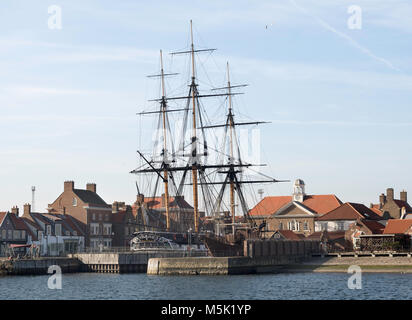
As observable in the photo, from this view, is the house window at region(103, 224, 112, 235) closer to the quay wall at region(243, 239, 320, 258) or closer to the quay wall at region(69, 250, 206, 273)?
the quay wall at region(69, 250, 206, 273)

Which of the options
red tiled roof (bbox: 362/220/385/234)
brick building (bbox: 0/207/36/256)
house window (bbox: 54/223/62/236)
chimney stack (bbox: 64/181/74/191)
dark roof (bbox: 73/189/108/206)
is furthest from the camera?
chimney stack (bbox: 64/181/74/191)

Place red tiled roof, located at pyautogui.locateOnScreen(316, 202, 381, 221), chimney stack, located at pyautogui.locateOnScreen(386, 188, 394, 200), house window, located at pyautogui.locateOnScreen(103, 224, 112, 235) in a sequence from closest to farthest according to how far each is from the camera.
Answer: red tiled roof, located at pyautogui.locateOnScreen(316, 202, 381, 221) < chimney stack, located at pyautogui.locateOnScreen(386, 188, 394, 200) < house window, located at pyautogui.locateOnScreen(103, 224, 112, 235)

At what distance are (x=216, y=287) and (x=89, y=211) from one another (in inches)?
2429

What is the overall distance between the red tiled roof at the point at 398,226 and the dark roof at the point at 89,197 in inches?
1965

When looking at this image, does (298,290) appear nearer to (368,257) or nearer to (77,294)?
(77,294)

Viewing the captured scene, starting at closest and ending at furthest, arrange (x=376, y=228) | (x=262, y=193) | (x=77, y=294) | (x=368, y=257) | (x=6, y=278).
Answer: (x=77, y=294) → (x=6, y=278) → (x=368, y=257) → (x=376, y=228) → (x=262, y=193)

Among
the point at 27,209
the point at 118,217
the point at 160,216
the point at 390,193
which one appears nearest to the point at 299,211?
the point at 390,193

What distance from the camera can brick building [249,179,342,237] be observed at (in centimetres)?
13062

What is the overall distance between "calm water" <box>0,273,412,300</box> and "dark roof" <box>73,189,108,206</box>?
40.9 meters

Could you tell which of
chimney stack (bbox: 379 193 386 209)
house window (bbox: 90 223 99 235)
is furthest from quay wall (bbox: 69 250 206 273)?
chimney stack (bbox: 379 193 386 209)
